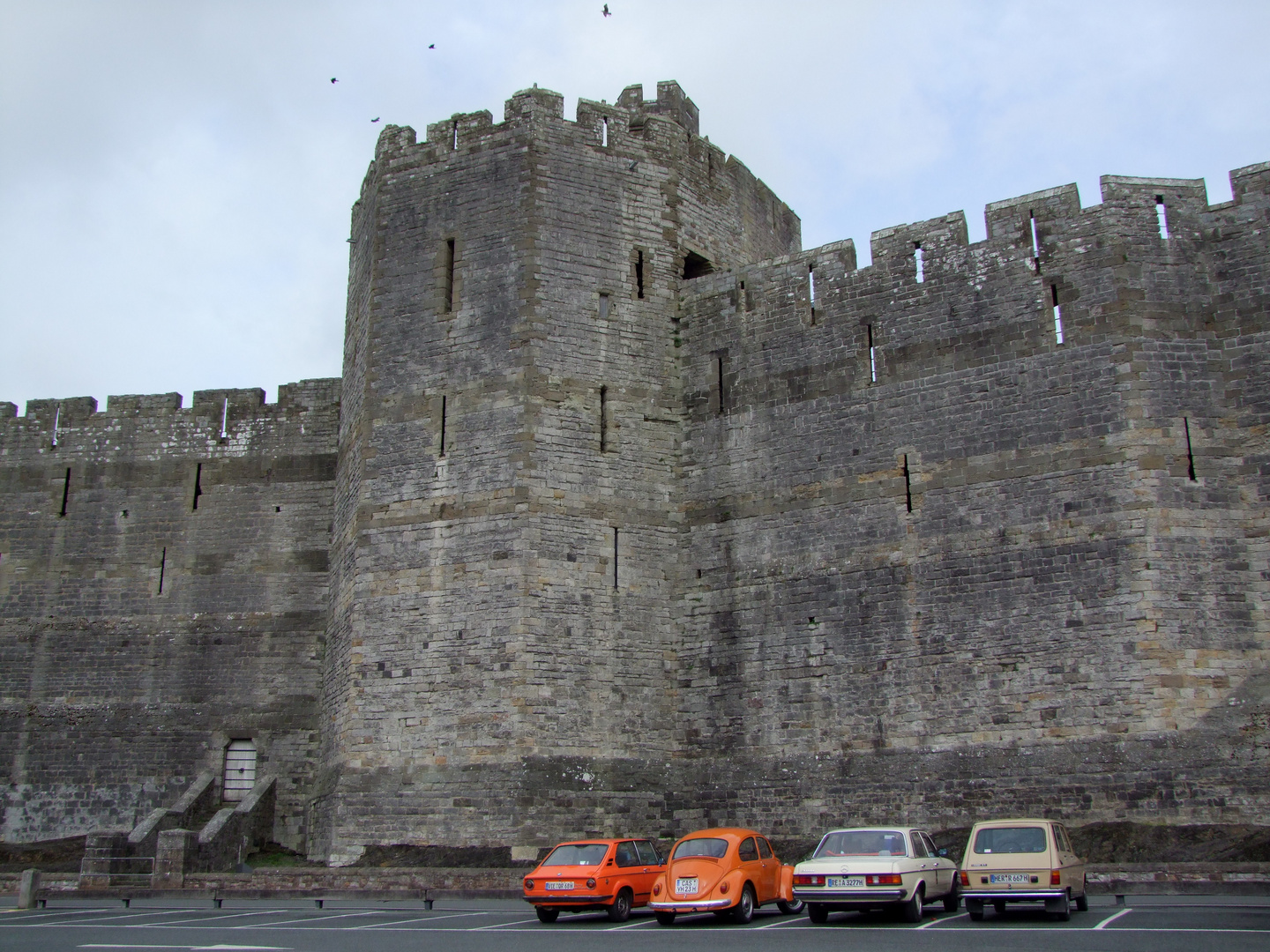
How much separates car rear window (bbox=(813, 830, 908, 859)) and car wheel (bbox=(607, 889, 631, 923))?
82.3 inches

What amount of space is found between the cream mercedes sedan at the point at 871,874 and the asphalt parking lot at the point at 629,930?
230mm

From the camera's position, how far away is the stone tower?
53.7ft

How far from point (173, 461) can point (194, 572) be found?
2.23 meters

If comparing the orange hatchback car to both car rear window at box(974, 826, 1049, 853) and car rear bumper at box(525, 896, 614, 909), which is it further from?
car rear window at box(974, 826, 1049, 853)

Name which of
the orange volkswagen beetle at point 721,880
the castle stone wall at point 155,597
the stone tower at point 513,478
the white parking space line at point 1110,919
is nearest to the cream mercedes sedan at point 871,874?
the orange volkswagen beetle at point 721,880

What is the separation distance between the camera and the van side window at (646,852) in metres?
13.1

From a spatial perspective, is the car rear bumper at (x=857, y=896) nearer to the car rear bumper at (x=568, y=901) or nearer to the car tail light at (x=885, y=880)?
the car tail light at (x=885, y=880)

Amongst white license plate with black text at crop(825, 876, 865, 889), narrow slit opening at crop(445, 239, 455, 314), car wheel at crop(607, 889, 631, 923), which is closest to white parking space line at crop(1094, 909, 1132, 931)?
white license plate with black text at crop(825, 876, 865, 889)

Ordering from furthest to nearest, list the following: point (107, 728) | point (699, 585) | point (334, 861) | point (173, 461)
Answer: point (173, 461)
point (107, 728)
point (699, 585)
point (334, 861)

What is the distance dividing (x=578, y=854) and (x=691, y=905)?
1651mm

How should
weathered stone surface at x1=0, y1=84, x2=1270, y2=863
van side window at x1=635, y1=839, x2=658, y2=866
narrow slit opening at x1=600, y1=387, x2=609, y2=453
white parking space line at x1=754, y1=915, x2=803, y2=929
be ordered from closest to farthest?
white parking space line at x1=754, y1=915, x2=803, y2=929
van side window at x1=635, y1=839, x2=658, y2=866
weathered stone surface at x1=0, y1=84, x2=1270, y2=863
narrow slit opening at x1=600, y1=387, x2=609, y2=453

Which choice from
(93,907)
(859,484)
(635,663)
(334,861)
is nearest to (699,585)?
(635,663)

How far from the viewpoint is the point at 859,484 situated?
1702 centimetres

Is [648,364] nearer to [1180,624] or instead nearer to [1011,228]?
[1011,228]
